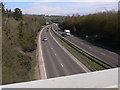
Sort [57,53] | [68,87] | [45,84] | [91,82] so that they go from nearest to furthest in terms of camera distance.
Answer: [45,84] → [68,87] → [91,82] → [57,53]

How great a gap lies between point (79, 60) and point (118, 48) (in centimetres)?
406

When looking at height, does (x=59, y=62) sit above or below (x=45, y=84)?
below

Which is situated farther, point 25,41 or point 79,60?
point 25,41

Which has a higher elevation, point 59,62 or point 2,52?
point 2,52

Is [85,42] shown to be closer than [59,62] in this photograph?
No

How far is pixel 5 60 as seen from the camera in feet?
47.0

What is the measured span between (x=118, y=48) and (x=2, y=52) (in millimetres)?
11778

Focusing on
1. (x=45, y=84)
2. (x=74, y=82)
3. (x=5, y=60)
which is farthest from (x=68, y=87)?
(x=5, y=60)

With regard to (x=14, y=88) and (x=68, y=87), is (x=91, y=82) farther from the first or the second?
(x=14, y=88)

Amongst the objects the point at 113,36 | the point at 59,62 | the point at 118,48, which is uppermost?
the point at 113,36

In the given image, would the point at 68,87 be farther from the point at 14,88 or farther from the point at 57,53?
the point at 57,53

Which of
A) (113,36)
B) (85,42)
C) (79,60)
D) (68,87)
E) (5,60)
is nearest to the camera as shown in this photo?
(68,87)

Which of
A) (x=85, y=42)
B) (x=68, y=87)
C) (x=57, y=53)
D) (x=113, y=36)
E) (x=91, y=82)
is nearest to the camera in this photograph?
(x=68, y=87)

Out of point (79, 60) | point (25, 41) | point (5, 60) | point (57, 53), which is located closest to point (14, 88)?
point (5, 60)
